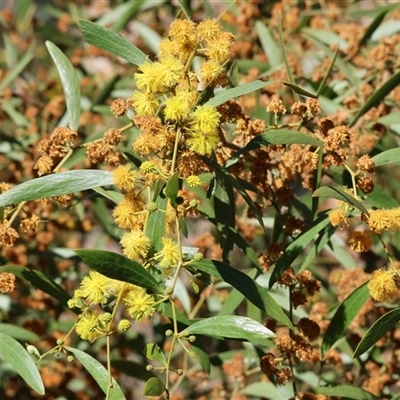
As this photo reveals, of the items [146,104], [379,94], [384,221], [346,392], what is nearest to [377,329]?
[384,221]

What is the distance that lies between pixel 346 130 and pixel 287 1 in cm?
124

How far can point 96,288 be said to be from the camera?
122 centimetres

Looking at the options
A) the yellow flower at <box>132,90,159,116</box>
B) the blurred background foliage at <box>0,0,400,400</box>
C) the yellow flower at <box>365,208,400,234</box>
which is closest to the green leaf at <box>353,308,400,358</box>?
the yellow flower at <box>365,208,400,234</box>

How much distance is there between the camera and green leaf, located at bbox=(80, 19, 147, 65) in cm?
144

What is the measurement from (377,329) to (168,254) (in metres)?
0.41

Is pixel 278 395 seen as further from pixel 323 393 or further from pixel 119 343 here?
pixel 119 343

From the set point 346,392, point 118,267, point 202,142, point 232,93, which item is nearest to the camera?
point 118,267

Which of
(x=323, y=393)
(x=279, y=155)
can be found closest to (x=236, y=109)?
(x=279, y=155)

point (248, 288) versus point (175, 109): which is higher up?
point (175, 109)

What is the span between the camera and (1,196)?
51.6 inches

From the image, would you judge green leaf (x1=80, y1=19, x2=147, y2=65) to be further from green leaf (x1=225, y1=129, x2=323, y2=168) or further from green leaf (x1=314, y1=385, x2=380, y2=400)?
green leaf (x1=314, y1=385, x2=380, y2=400)

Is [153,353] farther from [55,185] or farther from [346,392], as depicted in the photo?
[346,392]

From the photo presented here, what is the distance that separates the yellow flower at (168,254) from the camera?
4.04ft

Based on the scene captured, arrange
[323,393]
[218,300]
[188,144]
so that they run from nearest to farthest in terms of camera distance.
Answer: [188,144]
[323,393]
[218,300]
